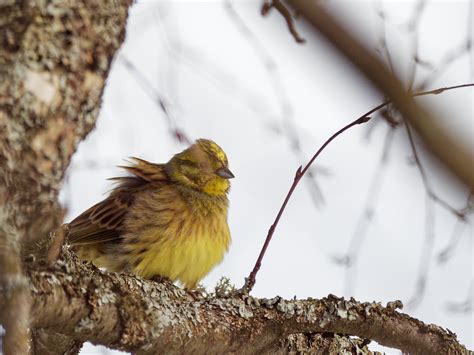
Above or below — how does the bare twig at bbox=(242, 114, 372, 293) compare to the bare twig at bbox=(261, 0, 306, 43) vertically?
below

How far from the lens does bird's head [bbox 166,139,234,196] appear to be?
5375 millimetres

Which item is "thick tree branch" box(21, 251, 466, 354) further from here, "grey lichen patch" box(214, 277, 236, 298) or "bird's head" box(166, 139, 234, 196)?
"bird's head" box(166, 139, 234, 196)

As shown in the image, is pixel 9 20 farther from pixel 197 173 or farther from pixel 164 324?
pixel 197 173

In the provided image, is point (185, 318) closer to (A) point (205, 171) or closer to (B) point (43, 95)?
(B) point (43, 95)

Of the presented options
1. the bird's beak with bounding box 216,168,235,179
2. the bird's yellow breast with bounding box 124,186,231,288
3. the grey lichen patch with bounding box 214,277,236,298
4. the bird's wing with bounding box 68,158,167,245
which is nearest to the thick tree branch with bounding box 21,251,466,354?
the grey lichen patch with bounding box 214,277,236,298

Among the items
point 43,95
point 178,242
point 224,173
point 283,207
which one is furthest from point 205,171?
point 43,95

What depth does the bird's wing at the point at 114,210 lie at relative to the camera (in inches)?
193

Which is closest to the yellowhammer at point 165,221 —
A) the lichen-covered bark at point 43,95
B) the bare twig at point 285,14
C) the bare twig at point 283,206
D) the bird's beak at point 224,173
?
the bird's beak at point 224,173

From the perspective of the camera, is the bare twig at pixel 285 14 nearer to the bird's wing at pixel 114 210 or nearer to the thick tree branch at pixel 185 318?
the thick tree branch at pixel 185 318

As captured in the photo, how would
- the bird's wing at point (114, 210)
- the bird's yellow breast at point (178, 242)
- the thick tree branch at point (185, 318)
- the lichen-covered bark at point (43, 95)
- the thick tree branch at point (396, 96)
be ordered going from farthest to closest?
the bird's wing at point (114, 210) → the bird's yellow breast at point (178, 242) → the thick tree branch at point (185, 318) → the lichen-covered bark at point (43, 95) → the thick tree branch at point (396, 96)

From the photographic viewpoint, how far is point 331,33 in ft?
3.75

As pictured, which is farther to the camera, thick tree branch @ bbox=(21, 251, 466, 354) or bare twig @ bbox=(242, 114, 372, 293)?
bare twig @ bbox=(242, 114, 372, 293)

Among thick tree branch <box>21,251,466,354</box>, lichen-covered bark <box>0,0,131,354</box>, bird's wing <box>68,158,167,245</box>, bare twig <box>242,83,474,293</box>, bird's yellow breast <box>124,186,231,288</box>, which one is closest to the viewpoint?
lichen-covered bark <box>0,0,131,354</box>

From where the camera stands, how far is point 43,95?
2.11m
